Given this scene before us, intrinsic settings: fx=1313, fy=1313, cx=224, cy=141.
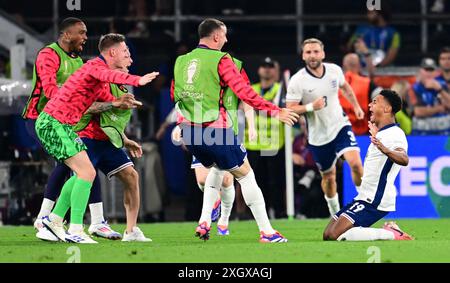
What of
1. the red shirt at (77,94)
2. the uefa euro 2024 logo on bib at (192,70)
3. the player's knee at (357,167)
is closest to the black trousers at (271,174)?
the player's knee at (357,167)

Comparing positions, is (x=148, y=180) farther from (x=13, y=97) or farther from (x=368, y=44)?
(x=368, y=44)

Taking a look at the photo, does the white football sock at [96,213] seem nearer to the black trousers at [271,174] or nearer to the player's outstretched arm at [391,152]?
the player's outstretched arm at [391,152]

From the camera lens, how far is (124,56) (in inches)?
509

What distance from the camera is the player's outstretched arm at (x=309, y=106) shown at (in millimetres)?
15242

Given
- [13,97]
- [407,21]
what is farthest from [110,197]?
[407,21]

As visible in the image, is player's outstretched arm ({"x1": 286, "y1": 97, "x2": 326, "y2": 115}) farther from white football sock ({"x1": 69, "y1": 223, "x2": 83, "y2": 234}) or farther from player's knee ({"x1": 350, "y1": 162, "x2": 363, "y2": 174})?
white football sock ({"x1": 69, "y1": 223, "x2": 83, "y2": 234})

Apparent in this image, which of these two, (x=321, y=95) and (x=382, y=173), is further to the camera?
(x=321, y=95)

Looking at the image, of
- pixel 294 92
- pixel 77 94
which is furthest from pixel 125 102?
pixel 294 92

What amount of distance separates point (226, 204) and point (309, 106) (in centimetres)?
174

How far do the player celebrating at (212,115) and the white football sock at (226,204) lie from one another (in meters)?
1.54

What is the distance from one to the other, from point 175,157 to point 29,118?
635 cm

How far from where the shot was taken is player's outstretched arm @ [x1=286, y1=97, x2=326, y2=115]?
1524cm

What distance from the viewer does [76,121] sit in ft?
41.7

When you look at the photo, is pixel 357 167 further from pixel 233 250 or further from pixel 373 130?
pixel 233 250
